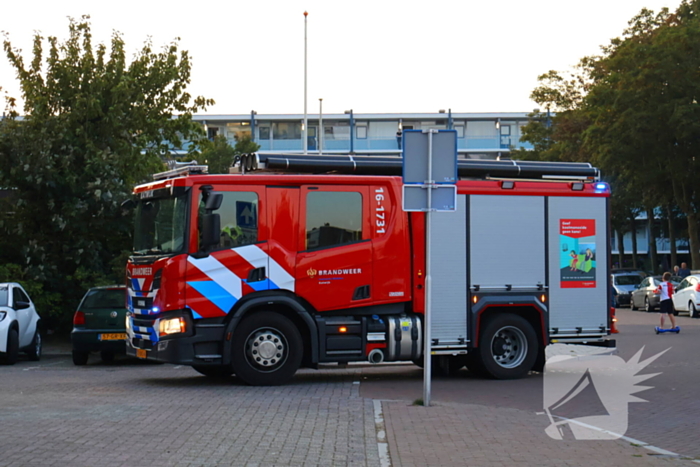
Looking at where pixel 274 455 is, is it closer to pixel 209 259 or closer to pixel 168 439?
pixel 168 439

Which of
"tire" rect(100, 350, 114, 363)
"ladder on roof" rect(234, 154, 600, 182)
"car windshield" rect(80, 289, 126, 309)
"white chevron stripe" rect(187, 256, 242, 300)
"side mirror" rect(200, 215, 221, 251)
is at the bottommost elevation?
"tire" rect(100, 350, 114, 363)

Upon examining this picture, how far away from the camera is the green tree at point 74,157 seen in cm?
2252

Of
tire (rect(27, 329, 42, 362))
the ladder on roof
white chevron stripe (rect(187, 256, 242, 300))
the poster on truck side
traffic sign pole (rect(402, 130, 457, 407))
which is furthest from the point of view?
tire (rect(27, 329, 42, 362))

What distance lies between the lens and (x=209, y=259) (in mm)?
12641

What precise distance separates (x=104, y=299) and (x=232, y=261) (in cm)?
618

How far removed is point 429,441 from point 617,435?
6.32ft

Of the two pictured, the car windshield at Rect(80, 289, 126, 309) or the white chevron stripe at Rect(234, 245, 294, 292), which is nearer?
the white chevron stripe at Rect(234, 245, 294, 292)

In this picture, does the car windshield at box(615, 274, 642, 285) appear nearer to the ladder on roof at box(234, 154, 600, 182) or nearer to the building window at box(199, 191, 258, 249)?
the ladder on roof at box(234, 154, 600, 182)

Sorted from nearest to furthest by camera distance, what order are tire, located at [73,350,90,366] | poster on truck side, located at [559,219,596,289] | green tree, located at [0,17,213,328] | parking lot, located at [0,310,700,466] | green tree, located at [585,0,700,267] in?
parking lot, located at [0,310,700,466] → poster on truck side, located at [559,219,596,289] → tire, located at [73,350,90,366] → green tree, located at [0,17,213,328] → green tree, located at [585,0,700,267]

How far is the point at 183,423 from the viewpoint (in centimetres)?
933

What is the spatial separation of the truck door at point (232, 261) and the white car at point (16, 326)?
6560mm

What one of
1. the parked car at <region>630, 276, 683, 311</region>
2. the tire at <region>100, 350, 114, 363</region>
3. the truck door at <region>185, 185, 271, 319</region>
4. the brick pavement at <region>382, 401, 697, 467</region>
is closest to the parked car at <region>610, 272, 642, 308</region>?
the parked car at <region>630, 276, 683, 311</region>

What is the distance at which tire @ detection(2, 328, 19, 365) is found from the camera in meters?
17.6

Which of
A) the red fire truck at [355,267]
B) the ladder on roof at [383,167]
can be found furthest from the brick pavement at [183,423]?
the ladder on roof at [383,167]
